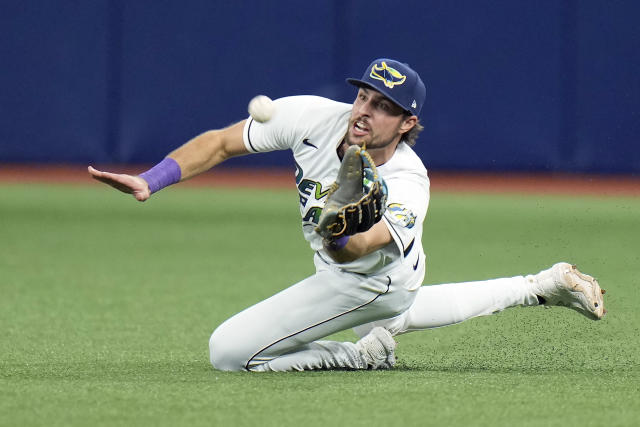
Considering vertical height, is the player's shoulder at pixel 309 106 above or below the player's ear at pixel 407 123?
above

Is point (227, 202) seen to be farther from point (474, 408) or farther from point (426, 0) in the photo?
point (474, 408)

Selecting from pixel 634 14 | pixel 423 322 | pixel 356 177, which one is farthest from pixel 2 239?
pixel 634 14

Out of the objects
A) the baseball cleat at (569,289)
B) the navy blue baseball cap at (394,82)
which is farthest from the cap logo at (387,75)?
the baseball cleat at (569,289)

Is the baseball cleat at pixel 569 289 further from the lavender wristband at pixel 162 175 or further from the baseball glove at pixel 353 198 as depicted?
the lavender wristband at pixel 162 175

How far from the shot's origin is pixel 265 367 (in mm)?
4816

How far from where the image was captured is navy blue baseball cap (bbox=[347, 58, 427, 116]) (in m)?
4.69

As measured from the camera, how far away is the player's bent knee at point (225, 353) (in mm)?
4711

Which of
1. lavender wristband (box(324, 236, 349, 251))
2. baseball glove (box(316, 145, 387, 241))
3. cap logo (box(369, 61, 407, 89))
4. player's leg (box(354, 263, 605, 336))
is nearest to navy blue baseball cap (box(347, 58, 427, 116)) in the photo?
cap logo (box(369, 61, 407, 89))

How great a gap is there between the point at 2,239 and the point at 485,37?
7509 millimetres

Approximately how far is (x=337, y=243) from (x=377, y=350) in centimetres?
89

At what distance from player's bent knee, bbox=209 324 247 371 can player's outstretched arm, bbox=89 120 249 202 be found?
2.33 feet

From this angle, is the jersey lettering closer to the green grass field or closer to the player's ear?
the player's ear

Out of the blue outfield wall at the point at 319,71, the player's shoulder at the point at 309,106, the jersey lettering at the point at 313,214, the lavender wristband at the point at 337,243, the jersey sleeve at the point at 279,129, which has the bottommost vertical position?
the blue outfield wall at the point at 319,71

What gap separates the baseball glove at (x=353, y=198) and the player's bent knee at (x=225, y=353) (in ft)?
2.92
